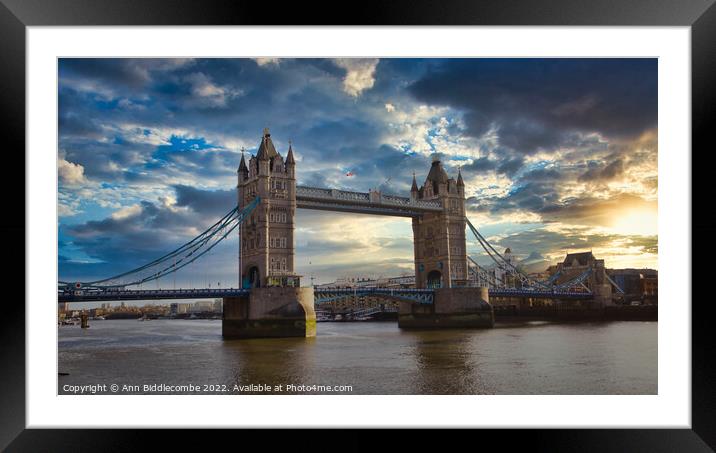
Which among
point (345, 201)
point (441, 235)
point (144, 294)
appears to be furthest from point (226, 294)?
point (441, 235)

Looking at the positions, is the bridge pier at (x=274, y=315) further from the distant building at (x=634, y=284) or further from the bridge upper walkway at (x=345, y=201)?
the distant building at (x=634, y=284)

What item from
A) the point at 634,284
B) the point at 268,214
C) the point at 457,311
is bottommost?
the point at 457,311

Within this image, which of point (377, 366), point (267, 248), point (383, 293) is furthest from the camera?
point (383, 293)

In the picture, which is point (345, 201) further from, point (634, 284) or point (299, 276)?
point (634, 284)

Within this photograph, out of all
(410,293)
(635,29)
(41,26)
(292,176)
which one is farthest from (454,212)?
(41,26)

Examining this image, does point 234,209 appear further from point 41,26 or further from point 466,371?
point 41,26

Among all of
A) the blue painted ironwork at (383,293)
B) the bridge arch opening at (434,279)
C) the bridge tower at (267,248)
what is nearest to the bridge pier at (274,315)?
the bridge tower at (267,248)

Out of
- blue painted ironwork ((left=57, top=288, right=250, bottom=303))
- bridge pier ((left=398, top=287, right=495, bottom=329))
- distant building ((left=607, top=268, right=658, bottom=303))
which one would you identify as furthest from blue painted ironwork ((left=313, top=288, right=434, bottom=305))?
distant building ((left=607, top=268, right=658, bottom=303))
